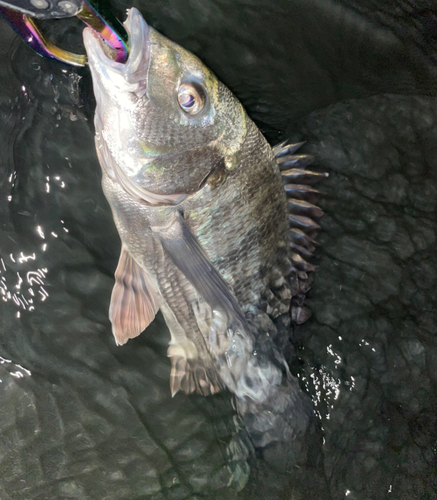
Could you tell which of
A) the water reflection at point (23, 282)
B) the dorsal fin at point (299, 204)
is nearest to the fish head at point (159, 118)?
the dorsal fin at point (299, 204)

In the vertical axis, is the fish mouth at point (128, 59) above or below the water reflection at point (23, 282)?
above

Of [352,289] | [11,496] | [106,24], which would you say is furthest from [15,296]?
[352,289]

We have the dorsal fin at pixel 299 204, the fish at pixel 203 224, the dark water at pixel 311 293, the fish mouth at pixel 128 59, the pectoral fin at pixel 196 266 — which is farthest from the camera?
the dorsal fin at pixel 299 204

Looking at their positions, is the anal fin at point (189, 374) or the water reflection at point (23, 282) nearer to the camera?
the water reflection at point (23, 282)

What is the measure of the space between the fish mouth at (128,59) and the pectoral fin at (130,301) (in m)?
0.61

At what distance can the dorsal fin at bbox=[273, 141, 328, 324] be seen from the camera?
5.36 feet

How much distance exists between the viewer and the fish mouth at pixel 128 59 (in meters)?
1.10

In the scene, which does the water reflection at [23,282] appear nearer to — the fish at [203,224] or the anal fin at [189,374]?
the fish at [203,224]

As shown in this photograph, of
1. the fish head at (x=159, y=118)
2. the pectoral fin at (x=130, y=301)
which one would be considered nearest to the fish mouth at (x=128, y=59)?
the fish head at (x=159, y=118)

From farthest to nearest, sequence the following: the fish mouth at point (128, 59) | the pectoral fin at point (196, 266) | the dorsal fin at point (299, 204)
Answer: the dorsal fin at point (299, 204), the pectoral fin at point (196, 266), the fish mouth at point (128, 59)

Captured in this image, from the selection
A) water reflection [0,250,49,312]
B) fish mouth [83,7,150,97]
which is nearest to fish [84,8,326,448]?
fish mouth [83,7,150,97]

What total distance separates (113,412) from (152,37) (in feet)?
4.39

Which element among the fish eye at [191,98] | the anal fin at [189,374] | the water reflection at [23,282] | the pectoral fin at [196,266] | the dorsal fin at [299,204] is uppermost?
the fish eye at [191,98]

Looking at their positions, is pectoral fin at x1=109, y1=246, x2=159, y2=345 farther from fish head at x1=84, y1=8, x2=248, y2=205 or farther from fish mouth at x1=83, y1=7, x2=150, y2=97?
fish mouth at x1=83, y1=7, x2=150, y2=97
